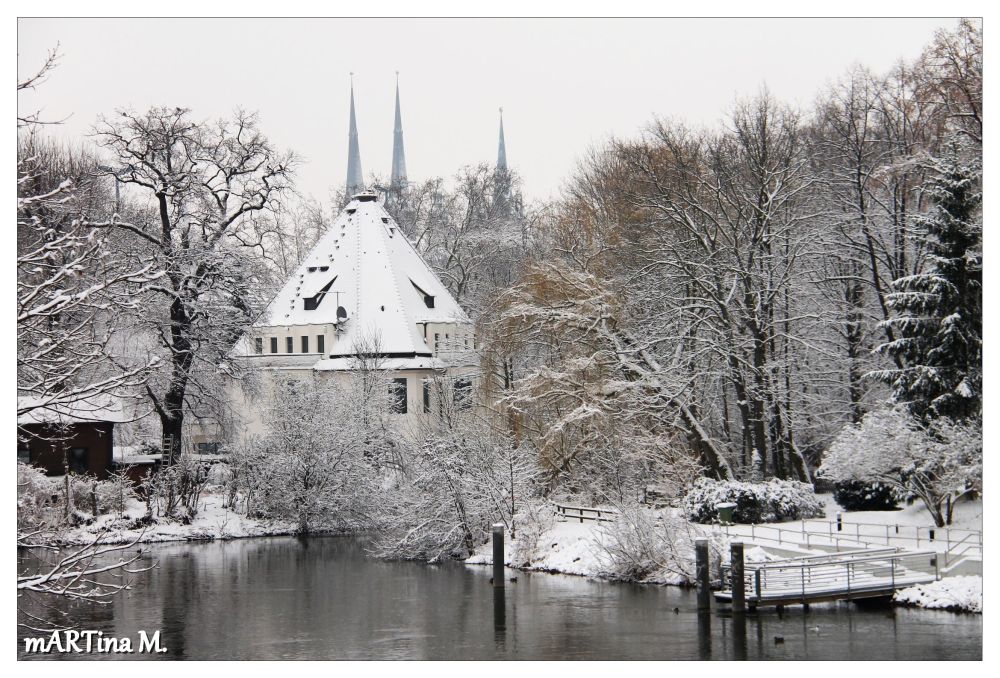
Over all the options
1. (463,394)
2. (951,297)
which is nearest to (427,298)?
(463,394)

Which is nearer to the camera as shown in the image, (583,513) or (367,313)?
(583,513)

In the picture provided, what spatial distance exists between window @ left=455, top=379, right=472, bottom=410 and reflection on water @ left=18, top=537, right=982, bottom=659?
9.06 meters

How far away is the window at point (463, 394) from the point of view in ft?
114

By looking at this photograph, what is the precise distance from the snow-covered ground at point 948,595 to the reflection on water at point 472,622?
0.39m

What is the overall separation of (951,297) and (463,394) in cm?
1837

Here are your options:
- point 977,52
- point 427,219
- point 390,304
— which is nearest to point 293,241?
point 427,219

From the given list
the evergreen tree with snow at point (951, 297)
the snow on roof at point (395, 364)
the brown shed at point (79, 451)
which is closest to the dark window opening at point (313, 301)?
the snow on roof at point (395, 364)

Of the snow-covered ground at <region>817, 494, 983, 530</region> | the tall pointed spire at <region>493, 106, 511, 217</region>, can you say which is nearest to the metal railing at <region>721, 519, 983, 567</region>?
the snow-covered ground at <region>817, 494, 983, 530</region>

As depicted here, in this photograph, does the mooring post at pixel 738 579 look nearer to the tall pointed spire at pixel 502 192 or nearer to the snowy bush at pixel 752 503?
the snowy bush at pixel 752 503

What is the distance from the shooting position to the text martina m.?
647 inches

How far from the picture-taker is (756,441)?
99.1 ft

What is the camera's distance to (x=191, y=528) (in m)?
33.4

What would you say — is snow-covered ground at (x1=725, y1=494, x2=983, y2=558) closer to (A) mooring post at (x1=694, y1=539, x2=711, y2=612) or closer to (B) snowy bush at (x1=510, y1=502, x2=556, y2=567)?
(A) mooring post at (x1=694, y1=539, x2=711, y2=612)

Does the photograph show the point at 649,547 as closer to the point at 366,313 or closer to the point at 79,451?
the point at 79,451
